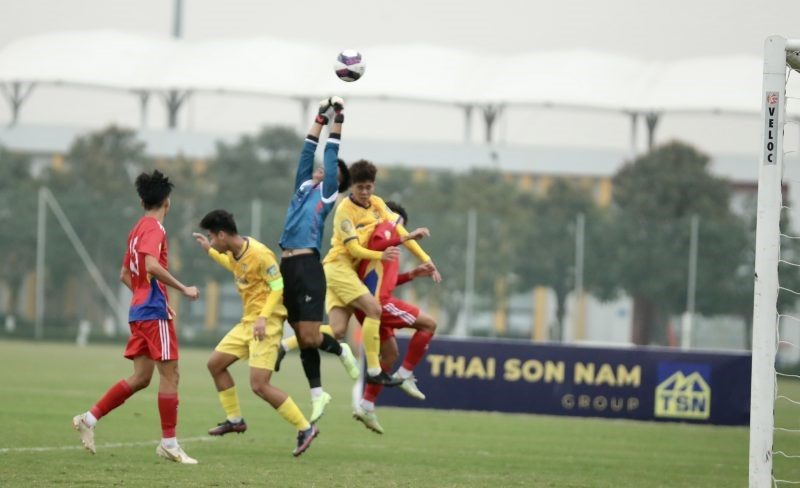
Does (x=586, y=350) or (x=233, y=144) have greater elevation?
(x=233, y=144)

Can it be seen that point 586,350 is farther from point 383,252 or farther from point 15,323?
point 15,323

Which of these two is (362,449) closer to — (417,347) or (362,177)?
(417,347)

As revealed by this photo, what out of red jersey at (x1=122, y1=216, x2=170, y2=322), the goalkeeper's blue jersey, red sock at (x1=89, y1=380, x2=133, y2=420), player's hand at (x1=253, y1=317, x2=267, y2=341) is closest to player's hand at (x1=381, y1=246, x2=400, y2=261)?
the goalkeeper's blue jersey

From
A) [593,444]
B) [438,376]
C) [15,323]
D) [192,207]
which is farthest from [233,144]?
[593,444]

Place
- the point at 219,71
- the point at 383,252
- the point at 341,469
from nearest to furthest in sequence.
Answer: the point at 341,469 → the point at 383,252 → the point at 219,71

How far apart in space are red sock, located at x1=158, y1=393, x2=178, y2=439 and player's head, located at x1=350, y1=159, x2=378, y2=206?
2.90 metres

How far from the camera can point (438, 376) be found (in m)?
22.5

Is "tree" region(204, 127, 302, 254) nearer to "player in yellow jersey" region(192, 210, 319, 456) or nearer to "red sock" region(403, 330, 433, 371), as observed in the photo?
"red sock" region(403, 330, 433, 371)

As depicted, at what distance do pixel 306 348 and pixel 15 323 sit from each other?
3457 centimetres

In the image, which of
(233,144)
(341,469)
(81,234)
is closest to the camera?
(341,469)

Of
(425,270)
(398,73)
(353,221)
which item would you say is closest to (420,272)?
(425,270)

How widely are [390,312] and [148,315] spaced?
3448 millimetres

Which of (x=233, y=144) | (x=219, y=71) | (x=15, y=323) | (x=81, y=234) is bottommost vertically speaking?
(x=15, y=323)

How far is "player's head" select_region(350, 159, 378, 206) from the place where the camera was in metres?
14.0
